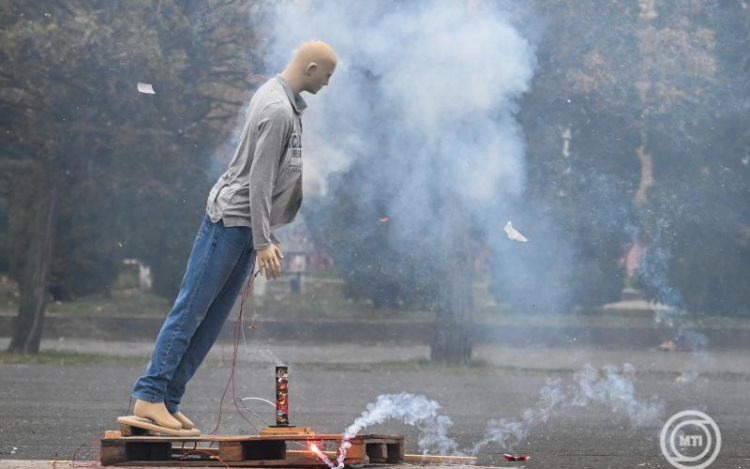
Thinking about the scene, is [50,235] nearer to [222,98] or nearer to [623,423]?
[222,98]

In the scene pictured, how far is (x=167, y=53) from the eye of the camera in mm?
14172

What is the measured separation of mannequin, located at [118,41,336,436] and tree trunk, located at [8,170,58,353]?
1056 cm

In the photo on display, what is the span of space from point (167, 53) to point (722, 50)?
634cm

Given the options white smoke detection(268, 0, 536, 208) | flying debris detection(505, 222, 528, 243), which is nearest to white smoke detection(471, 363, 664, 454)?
flying debris detection(505, 222, 528, 243)

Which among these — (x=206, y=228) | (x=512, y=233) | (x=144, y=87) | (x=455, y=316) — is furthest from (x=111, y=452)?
(x=455, y=316)

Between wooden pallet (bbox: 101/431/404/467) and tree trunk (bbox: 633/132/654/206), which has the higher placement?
tree trunk (bbox: 633/132/654/206)

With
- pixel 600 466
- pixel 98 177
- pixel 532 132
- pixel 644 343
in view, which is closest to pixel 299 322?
pixel 98 177

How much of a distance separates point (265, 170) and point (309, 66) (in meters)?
0.55

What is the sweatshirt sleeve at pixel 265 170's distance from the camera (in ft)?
17.0

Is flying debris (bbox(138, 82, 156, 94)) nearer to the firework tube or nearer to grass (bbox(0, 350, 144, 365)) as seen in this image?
grass (bbox(0, 350, 144, 365))

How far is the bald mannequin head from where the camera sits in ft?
17.8

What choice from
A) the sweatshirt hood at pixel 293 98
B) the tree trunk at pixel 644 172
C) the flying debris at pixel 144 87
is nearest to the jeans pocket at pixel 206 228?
the sweatshirt hood at pixel 293 98

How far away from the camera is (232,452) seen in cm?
514

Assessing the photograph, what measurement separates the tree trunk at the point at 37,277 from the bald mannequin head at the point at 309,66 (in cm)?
1091
